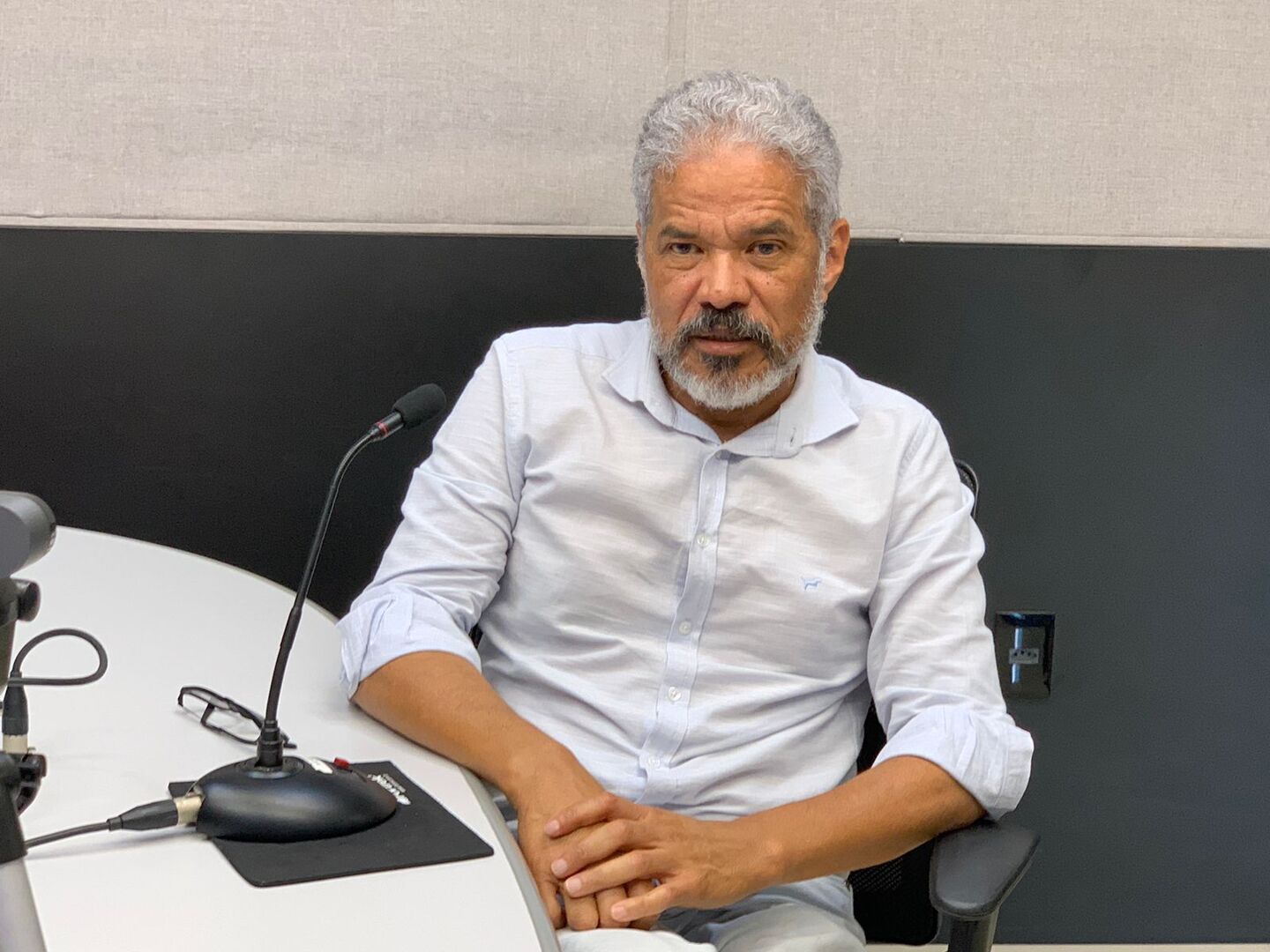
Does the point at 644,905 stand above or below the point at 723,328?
below

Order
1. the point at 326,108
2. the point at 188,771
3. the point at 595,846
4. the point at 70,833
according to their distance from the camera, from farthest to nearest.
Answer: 1. the point at 326,108
2. the point at 595,846
3. the point at 188,771
4. the point at 70,833

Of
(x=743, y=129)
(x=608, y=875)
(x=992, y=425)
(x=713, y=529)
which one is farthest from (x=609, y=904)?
(x=992, y=425)

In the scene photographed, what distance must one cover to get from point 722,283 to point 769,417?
7.5 inches

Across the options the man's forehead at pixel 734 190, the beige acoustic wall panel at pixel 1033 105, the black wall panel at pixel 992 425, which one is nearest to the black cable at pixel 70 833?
the man's forehead at pixel 734 190

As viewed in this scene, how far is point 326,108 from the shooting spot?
2186 mm

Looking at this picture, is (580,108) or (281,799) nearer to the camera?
(281,799)

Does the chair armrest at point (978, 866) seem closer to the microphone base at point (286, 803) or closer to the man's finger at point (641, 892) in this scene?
the man's finger at point (641, 892)

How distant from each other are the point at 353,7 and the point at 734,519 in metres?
1.04

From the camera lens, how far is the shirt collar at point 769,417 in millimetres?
1719

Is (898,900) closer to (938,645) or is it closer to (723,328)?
(938,645)

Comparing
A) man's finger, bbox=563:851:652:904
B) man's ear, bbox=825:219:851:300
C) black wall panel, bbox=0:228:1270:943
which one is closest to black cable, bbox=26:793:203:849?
man's finger, bbox=563:851:652:904

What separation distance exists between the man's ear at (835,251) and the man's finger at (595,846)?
76 centimetres

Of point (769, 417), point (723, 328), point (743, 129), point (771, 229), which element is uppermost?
point (743, 129)

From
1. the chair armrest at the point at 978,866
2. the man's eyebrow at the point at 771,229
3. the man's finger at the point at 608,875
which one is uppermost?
the man's eyebrow at the point at 771,229
